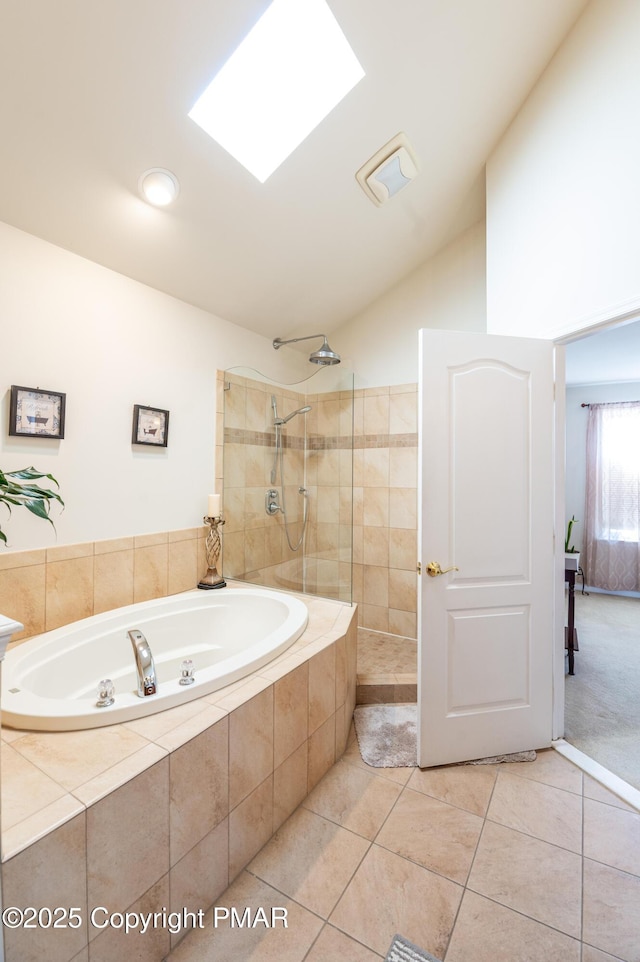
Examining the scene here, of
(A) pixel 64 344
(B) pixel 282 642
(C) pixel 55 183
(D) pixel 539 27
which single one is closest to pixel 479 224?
(D) pixel 539 27

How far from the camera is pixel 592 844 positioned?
1.46 m

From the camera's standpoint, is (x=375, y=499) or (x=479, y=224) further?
(x=375, y=499)

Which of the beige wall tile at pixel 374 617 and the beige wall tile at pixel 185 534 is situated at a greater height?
the beige wall tile at pixel 185 534

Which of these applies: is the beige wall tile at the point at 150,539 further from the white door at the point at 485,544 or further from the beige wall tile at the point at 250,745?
the white door at the point at 485,544

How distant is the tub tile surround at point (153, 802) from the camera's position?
89 centimetres

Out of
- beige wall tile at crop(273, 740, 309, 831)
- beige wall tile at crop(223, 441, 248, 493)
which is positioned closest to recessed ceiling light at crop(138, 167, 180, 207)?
beige wall tile at crop(223, 441, 248, 493)

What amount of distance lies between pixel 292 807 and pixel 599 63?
3247 millimetres

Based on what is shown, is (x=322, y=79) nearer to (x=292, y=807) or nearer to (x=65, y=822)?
(x=65, y=822)

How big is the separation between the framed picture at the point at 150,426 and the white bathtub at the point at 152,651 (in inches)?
35.0

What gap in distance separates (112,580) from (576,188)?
286 centimetres

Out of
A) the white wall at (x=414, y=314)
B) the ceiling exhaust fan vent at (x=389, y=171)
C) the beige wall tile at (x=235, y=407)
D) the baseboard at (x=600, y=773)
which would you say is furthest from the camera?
the white wall at (x=414, y=314)

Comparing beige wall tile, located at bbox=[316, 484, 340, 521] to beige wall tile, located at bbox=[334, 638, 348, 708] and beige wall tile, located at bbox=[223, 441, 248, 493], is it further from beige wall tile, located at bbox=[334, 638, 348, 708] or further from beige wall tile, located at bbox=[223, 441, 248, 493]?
beige wall tile, located at bbox=[334, 638, 348, 708]

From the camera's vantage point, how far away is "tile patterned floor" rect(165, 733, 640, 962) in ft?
3.74

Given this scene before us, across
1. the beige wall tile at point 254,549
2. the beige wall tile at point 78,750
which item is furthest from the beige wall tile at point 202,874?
the beige wall tile at point 254,549
